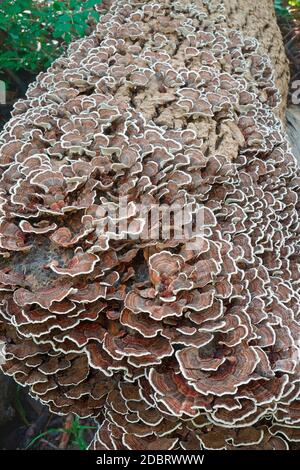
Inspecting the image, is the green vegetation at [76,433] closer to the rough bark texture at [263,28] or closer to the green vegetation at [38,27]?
the green vegetation at [38,27]

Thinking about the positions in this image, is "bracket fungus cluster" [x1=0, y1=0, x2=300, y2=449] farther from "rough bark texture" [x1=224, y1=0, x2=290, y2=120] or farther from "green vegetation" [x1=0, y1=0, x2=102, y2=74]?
"rough bark texture" [x1=224, y1=0, x2=290, y2=120]

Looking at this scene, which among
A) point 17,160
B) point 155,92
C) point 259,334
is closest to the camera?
point 259,334

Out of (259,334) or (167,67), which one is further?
(167,67)

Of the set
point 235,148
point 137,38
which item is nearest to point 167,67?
point 137,38

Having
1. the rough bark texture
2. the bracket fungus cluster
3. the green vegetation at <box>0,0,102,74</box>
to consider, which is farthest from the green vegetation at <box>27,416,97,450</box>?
the rough bark texture

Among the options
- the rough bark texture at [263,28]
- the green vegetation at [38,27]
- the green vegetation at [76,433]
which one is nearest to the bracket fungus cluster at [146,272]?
the green vegetation at [38,27]

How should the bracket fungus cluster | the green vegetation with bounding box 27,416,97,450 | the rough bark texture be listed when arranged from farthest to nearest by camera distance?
1. the rough bark texture
2. the green vegetation with bounding box 27,416,97,450
3. the bracket fungus cluster
